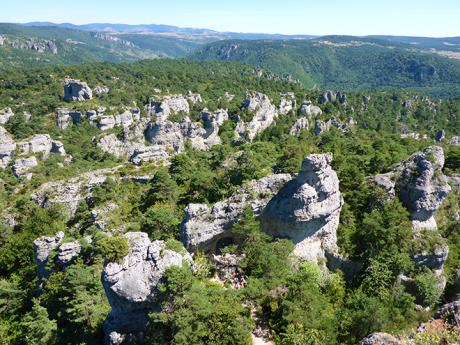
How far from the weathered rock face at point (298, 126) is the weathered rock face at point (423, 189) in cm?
7067

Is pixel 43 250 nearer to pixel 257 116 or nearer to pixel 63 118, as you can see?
pixel 63 118

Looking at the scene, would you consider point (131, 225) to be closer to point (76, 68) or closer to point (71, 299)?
point (71, 299)

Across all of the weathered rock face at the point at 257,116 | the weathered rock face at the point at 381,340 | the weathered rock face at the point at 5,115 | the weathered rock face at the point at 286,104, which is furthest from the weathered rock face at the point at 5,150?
the weathered rock face at the point at 381,340

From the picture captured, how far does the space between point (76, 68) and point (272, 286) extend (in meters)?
153

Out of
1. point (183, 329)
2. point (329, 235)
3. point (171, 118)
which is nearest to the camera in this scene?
point (183, 329)

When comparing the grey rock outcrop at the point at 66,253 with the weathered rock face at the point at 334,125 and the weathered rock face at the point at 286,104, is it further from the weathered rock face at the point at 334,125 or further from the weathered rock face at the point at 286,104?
the weathered rock face at the point at 286,104

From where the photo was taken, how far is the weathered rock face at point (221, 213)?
121 ft

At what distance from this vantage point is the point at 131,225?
3956 cm

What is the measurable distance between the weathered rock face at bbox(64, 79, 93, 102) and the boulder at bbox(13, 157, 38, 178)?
40159 mm

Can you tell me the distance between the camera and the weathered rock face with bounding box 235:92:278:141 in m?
116

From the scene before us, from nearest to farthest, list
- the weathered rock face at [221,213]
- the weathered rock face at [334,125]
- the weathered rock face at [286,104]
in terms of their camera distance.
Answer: the weathered rock face at [221,213]
the weathered rock face at [334,125]
the weathered rock face at [286,104]

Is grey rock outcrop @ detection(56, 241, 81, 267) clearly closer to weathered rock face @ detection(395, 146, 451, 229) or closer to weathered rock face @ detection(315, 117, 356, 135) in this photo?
weathered rock face @ detection(395, 146, 451, 229)

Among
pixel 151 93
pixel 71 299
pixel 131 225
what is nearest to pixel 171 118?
pixel 151 93

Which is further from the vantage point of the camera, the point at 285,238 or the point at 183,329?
the point at 285,238
